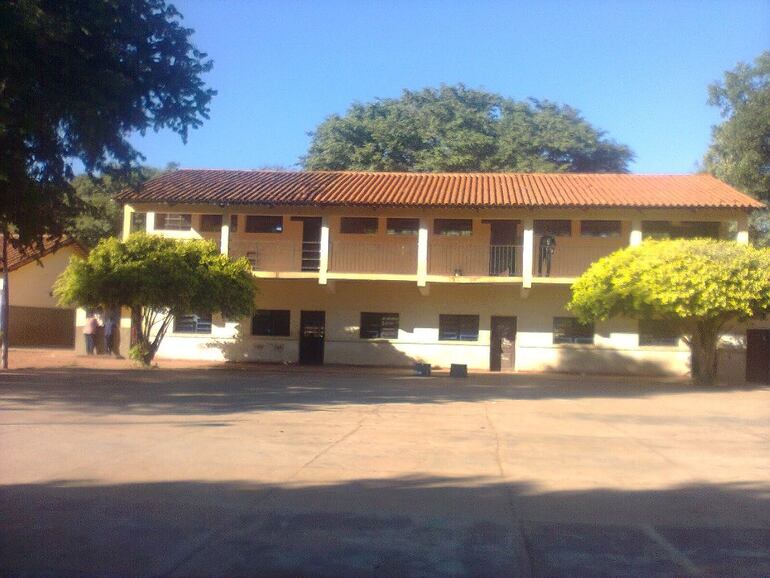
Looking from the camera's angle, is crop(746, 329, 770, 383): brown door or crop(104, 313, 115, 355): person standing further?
crop(104, 313, 115, 355): person standing

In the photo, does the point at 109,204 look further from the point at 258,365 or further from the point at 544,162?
the point at 544,162

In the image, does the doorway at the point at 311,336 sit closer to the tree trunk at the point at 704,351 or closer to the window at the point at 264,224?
the window at the point at 264,224

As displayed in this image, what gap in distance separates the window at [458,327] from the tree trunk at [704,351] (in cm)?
793

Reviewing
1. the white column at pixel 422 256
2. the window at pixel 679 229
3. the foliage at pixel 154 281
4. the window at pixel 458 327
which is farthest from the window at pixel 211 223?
the window at pixel 679 229

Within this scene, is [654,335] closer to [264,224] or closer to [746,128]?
[746,128]

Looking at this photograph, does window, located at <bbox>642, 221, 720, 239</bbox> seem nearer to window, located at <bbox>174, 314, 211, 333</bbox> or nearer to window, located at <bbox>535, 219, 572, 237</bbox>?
window, located at <bbox>535, 219, 572, 237</bbox>

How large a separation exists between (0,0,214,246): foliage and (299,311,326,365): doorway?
43.0ft

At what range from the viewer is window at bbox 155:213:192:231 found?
30578mm

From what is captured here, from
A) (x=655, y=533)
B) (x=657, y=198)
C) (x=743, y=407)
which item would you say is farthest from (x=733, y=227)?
(x=655, y=533)

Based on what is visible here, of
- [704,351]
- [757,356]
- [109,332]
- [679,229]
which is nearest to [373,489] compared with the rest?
[704,351]

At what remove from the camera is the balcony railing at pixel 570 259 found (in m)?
28.3

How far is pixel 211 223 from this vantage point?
30.4 meters

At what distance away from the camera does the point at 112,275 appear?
2272cm

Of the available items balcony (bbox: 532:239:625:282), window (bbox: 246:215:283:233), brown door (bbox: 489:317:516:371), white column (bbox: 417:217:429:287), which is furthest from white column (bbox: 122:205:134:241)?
balcony (bbox: 532:239:625:282)
